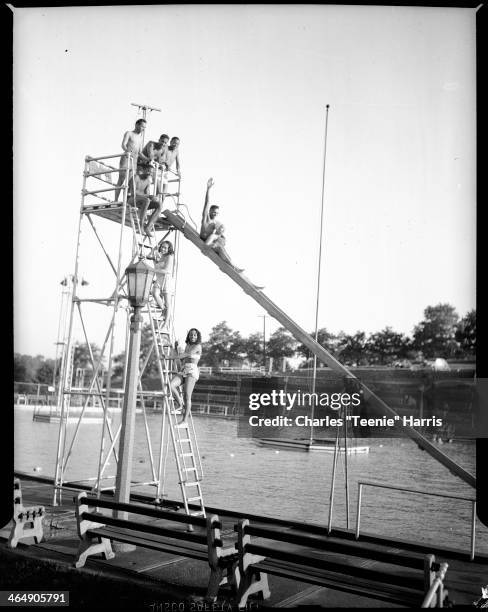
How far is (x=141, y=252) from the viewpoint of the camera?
36.0 feet

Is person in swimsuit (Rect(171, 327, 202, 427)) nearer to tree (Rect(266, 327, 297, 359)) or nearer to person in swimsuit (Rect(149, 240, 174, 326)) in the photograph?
person in swimsuit (Rect(149, 240, 174, 326))

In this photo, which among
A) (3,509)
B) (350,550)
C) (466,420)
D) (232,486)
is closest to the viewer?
(350,550)

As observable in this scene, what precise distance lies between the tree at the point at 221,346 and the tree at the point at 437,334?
24073 millimetres

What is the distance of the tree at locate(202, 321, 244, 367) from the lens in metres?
86.5

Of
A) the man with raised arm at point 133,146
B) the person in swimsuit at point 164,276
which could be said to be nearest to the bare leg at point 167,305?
the person in swimsuit at point 164,276

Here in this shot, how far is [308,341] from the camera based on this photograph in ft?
31.4

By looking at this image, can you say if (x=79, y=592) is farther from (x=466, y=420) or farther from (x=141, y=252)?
(x=466, y=420)

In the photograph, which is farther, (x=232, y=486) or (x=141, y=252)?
(x=232, y=486)

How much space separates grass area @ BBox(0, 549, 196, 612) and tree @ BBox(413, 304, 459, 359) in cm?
6441

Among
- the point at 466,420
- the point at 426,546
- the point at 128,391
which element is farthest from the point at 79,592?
the point at 466,420

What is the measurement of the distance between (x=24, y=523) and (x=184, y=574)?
2285mm

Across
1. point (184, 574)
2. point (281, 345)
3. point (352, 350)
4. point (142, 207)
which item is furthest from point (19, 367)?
point (184, 574)

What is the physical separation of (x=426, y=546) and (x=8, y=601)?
498 centimetres

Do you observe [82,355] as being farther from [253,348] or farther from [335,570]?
[335,570]
